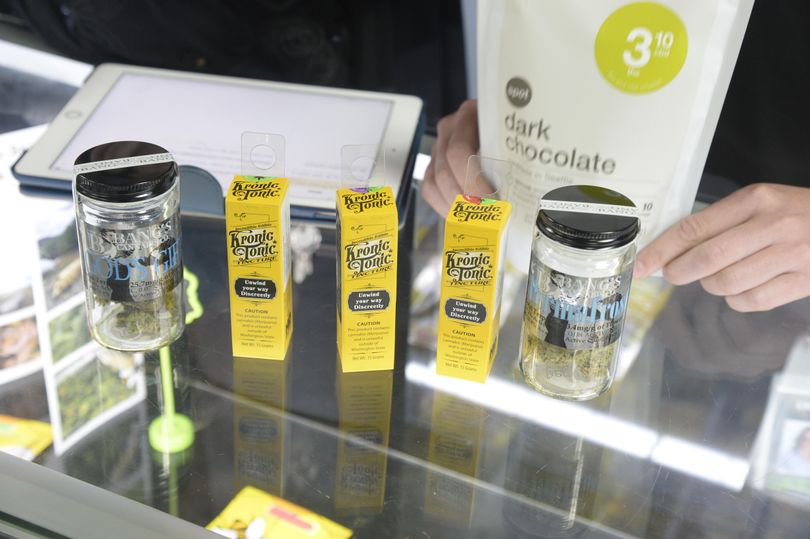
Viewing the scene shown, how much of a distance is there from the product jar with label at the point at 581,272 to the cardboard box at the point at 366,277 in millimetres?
115

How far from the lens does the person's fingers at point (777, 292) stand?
3.05ft

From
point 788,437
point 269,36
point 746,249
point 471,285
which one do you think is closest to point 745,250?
point 746,249

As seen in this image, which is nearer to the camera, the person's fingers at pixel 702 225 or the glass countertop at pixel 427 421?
the glass countertop at pixel 427 421

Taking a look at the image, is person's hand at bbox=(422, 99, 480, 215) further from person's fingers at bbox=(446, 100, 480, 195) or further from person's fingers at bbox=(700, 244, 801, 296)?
person's fingers at bbox=(700, 244, 801, 296)

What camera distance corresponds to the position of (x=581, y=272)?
2.43 ft

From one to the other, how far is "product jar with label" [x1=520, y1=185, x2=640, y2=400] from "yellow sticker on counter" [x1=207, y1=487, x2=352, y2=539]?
223 mm

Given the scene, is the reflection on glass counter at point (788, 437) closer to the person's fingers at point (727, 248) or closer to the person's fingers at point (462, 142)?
the person's fingers at point (727, 248)

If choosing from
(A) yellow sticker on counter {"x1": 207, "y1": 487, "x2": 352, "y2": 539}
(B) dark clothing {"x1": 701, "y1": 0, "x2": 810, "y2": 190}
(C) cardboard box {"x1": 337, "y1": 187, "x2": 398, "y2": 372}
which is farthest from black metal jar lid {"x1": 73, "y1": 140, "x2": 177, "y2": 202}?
(B) dark clothing {"x1": 701, "y1": 0, "x2": 810, "y2": 190}

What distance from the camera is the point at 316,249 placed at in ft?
3.25

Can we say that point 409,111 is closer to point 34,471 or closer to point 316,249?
point 316,249

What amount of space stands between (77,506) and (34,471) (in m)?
0.05

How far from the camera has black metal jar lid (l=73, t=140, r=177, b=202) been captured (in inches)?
29.5

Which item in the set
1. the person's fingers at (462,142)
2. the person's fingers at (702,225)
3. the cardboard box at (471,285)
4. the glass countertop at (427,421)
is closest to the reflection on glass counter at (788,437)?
the glass countertop at (427,421)

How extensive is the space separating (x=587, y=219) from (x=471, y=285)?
11 centimetres
